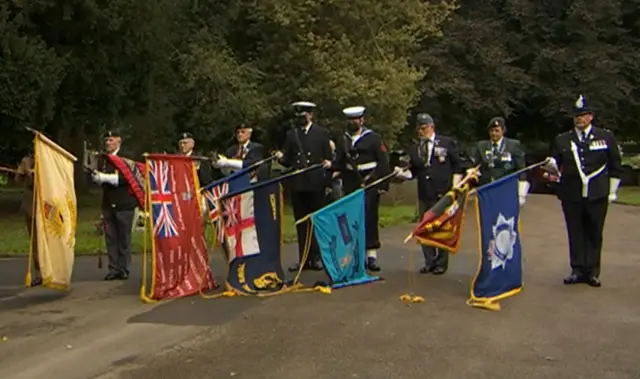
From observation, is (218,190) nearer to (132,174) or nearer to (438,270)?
(132,174)

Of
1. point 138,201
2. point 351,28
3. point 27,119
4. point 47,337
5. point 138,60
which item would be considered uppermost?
point 351,28

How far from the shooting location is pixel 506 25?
1487 inches

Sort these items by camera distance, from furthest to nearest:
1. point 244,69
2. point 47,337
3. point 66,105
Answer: point 244,69 → point 66,105 → point 47,337

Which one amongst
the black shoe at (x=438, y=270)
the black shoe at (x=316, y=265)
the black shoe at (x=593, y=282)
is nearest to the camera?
the black shoe at (x=593, y=282)

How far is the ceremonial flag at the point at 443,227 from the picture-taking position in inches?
389

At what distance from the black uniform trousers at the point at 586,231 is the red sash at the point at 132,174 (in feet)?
16.3

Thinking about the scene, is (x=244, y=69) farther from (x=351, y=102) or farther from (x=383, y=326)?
(x=383, y=326)

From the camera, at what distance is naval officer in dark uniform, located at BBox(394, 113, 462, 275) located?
11289mm

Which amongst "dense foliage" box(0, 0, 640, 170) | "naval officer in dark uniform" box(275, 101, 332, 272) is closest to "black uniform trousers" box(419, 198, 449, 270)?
"naval officer in dark uniform" box(275, 101, 332, 272)

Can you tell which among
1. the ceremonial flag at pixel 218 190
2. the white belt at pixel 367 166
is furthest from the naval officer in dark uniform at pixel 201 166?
the white belt at pixel 367 166

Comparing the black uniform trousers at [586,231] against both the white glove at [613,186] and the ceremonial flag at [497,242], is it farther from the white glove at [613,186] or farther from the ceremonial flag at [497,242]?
the ceremonial flag at [497,242]

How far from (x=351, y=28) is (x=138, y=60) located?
308 inches

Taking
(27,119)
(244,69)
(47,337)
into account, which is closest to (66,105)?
(27,119)

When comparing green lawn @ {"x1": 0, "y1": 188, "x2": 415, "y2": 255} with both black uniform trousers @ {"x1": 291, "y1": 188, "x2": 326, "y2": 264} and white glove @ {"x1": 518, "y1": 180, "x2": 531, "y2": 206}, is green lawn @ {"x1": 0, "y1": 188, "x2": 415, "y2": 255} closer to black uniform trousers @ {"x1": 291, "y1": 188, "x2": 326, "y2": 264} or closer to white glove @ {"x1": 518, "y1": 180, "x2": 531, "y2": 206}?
black uniform trousers @ {"x1": 291, "y1": 188, "x2": 326, "y2": 264}
